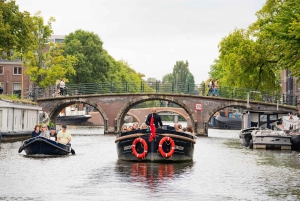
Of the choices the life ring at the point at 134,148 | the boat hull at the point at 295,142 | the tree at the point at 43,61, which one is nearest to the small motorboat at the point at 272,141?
the boat hull at the point at 295,142

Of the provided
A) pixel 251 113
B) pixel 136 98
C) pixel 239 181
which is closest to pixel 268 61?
pixel 251 113

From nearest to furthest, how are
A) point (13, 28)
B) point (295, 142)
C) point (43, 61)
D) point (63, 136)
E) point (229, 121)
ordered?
point (63, 136) → point (295, 142) → point (13, 28) → point (43, 61) → point (229, 121)

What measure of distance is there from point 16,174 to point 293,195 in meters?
7.75

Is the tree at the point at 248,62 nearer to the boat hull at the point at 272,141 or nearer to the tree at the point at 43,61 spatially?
the boat hull at the point at 272,141

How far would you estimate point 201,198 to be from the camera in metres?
14.3

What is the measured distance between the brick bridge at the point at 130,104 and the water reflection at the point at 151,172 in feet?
104

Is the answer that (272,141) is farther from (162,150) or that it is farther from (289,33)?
(162,150)

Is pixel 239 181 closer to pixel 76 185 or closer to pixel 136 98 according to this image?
pixel 76 185

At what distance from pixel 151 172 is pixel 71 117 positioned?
6357 centimetres

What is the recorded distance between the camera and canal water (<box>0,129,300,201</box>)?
14656mm

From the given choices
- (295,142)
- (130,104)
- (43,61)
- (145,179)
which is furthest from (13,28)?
(145,179)

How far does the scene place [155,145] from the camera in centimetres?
2195

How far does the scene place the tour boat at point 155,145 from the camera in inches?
855

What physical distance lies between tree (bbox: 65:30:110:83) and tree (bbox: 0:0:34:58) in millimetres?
26141
